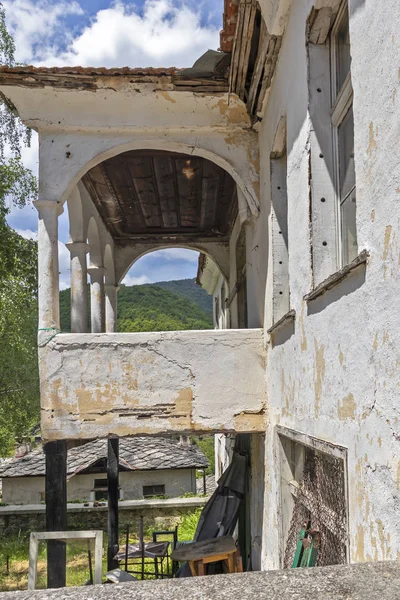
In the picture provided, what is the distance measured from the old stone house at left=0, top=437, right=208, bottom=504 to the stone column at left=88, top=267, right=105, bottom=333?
384 inches

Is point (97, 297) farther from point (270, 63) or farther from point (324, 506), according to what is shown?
point (324, 506)

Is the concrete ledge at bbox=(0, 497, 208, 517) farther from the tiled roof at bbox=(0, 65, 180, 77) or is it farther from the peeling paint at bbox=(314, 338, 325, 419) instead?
the peeling paint at bbox=(314, 338, 325, 419)

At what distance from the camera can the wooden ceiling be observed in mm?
8234

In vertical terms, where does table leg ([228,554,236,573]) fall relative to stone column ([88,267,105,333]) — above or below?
below

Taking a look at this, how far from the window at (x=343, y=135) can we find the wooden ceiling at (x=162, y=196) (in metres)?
4.45

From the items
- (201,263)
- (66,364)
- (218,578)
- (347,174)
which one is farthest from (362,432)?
(201,263)

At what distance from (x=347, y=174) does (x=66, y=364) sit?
3.52 metres

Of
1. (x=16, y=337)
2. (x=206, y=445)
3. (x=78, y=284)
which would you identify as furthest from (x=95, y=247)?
(x=206, y=445)

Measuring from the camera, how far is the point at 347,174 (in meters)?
3.39

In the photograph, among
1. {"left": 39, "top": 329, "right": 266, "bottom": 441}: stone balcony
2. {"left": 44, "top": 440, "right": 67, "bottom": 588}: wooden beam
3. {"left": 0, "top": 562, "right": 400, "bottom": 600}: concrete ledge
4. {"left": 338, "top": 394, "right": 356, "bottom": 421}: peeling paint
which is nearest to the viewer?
{"left": 0, "top": 562, "right": 400, "bottom": 600}: concrete ledge

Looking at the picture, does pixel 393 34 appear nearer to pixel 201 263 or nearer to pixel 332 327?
pixel 332 327

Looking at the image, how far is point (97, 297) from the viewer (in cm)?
1066

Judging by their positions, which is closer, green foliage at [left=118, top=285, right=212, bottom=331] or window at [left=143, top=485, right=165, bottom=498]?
window at [left=143, top=485, right=165, bottom=498]

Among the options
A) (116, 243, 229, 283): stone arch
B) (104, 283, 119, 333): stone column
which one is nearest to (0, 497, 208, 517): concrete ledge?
(104, 283, 119, 333): stone column
